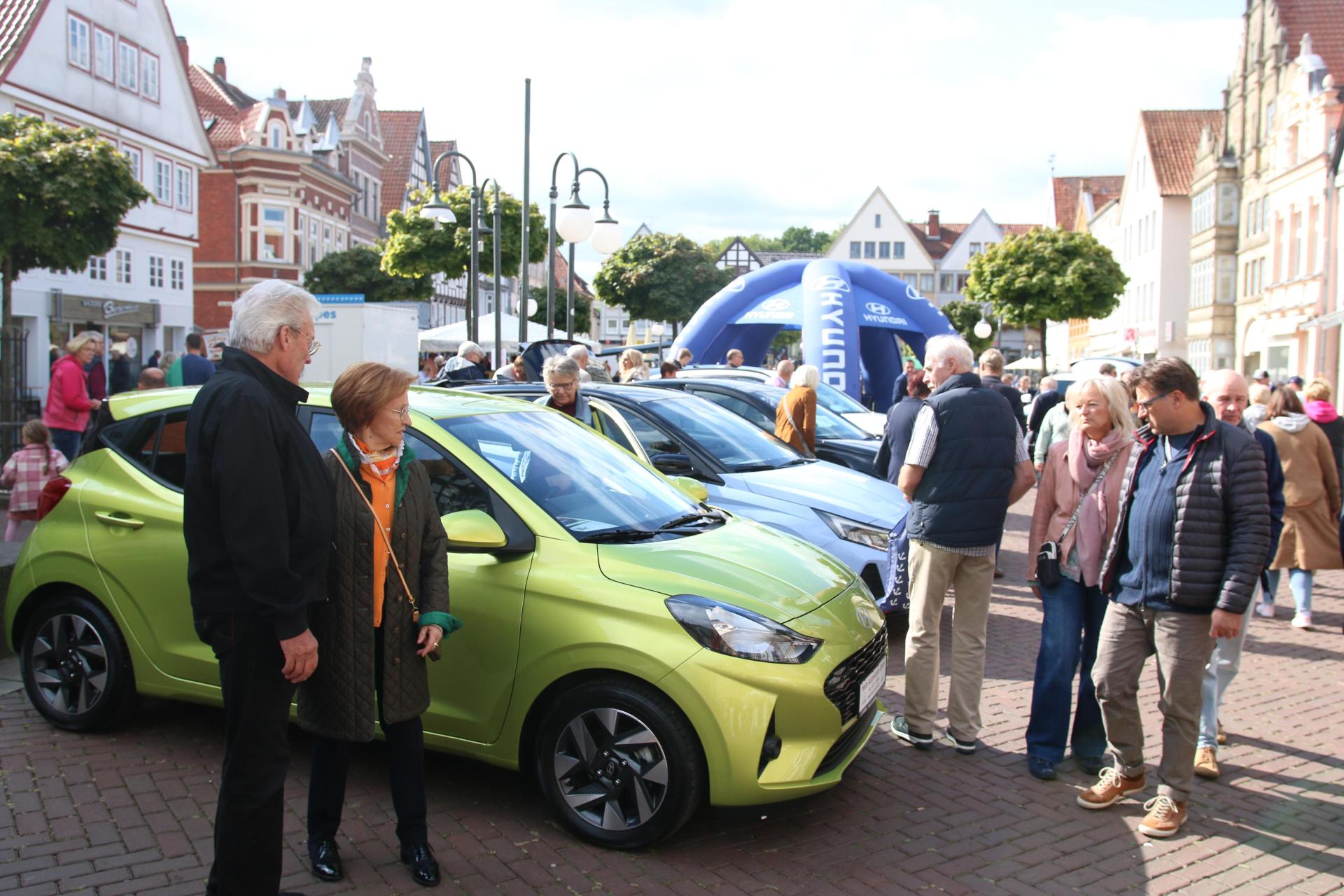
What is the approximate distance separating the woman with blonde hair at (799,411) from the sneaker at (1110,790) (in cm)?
579

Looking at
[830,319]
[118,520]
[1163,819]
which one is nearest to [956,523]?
[1163,819]

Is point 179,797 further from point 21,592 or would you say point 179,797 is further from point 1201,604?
point 1201,604

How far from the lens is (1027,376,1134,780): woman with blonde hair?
16.4 ft

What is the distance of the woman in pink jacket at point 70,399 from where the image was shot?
39.1 feet

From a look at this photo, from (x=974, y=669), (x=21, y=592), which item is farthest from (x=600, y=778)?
(x=21, y=592)

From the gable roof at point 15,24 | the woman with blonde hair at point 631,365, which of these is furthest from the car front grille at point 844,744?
the gable roof at point 15,24

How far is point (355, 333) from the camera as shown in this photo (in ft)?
81.7

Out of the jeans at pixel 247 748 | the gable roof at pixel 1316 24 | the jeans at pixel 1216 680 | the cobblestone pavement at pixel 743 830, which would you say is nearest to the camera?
the jeans at pixel 247 748

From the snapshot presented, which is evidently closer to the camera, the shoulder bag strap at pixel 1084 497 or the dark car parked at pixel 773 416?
the shoulder bag strap at pixel 1084 497

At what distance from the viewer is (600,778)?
421cm

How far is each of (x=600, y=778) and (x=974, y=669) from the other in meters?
2.18

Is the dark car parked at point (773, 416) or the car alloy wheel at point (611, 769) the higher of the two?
the dark car parked at point (773, 416)

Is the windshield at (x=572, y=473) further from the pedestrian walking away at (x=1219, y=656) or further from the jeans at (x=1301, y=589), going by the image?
the jeans at (x=1301, y=589)

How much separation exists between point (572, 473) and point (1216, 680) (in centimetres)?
323
